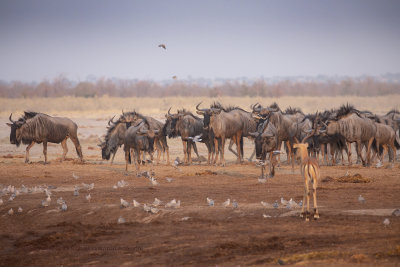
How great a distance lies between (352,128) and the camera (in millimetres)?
24031

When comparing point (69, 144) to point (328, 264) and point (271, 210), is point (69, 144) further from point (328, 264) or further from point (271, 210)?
point (328, 264)

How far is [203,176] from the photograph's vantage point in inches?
820

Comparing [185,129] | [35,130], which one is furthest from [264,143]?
[35,130]

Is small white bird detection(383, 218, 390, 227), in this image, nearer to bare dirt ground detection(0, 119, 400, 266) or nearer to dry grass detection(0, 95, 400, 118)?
bare dirt ground detection(0, 119, 400, 266)

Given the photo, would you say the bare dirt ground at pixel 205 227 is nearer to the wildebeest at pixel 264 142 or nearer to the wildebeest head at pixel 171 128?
the wildebeest at pixel 264 142

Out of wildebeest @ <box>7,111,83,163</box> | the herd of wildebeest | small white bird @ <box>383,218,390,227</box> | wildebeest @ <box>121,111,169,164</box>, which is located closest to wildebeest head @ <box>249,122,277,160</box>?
the herd of wildebeest

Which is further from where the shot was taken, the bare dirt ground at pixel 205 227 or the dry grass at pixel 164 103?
the dry grass at pixel 164 103

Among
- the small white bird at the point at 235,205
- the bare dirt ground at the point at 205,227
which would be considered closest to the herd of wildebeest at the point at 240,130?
the bare dirt ground at the point at 205,227

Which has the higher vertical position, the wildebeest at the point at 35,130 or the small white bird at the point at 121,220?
the wildebeest at the point at 35,130

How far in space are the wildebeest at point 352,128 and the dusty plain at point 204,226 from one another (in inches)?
131

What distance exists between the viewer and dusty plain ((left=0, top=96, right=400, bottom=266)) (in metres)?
9.54

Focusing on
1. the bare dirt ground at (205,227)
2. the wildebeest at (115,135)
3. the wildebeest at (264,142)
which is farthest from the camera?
the wildebeest at (115,135)

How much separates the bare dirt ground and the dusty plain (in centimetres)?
2

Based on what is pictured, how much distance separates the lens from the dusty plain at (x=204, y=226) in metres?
9.54
